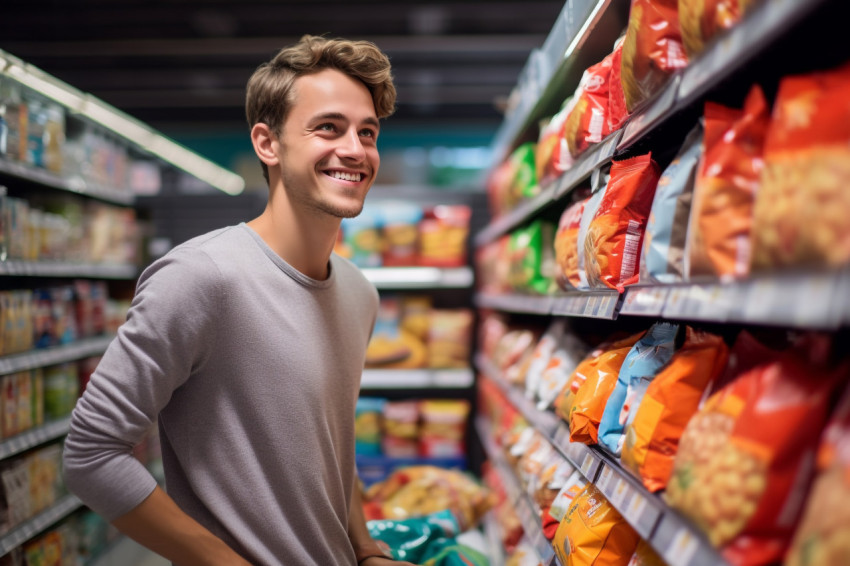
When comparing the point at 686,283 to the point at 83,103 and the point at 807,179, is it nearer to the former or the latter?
the point at 807,179

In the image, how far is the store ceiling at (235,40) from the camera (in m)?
6.00

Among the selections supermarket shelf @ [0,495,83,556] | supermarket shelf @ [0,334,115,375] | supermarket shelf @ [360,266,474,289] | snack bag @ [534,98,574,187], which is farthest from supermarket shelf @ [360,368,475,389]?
snack bag @ [534,98,574,187]

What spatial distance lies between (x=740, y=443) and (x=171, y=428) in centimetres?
118

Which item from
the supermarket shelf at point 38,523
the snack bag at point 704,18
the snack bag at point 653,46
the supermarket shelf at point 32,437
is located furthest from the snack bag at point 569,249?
the supermarket shelf at point 38,523

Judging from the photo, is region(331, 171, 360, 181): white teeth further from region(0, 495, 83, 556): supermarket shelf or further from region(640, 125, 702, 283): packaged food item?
region(0, 495, 83, 556): supermarket shelf

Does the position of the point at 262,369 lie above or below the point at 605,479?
above

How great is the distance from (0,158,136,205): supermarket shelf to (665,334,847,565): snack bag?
Result: 2.92 meters

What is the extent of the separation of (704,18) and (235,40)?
6786 millimetres

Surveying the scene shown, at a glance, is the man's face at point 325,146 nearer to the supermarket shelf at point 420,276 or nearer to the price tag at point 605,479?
the price tag at point 605,479

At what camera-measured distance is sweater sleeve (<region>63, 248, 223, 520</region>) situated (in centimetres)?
126

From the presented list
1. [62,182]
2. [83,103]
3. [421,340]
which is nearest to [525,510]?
[421,340]

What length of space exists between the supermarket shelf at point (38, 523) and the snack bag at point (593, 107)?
267 cm

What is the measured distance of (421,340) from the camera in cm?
471

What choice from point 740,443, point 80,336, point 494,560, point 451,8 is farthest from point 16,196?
point 451,8
